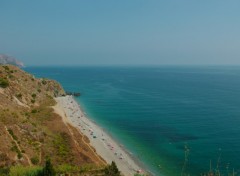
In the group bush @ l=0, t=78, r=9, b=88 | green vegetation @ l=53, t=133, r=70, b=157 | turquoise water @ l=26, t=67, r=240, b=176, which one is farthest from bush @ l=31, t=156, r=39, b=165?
bush @ l=0, t=78, r=9, b=88

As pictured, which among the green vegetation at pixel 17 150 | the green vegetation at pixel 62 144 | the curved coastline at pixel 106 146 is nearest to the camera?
the green vegetation at pixel 17 150

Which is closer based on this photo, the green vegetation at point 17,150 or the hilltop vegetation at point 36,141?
the hilltop vegetation at point 36,141

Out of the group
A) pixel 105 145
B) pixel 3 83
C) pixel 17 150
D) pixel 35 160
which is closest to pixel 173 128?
pixel 105 145

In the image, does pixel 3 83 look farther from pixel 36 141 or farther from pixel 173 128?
pixel 173 128

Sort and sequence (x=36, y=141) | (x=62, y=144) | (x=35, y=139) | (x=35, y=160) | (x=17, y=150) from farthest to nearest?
(x=62, y=144), (x=35, y=139), (x=36, y=141), (x=17, y=150), (x=35, y=160)

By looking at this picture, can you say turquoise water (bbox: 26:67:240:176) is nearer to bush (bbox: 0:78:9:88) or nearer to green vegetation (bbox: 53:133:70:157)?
green vegetation (bbox: 53:133:70:157)

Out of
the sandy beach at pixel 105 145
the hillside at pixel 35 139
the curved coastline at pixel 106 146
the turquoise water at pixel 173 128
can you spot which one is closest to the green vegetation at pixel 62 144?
the hillside at pixel 35 139

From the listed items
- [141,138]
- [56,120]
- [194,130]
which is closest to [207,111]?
[194,130]

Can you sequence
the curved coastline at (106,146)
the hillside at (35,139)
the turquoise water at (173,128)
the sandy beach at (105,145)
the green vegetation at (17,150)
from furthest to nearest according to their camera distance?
the turquoise water at (173,128)
the sandy beach at (105,145)
the curved coastline at (106,146)
the hillside at (35,139)
the green vegetation at (17,150)

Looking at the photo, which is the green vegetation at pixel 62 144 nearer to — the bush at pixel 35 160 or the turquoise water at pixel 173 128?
the bush at pixel 35 160

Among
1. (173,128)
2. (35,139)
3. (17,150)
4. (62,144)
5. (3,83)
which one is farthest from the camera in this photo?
(173,128)

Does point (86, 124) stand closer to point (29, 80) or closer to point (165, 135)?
point (165, 135)
